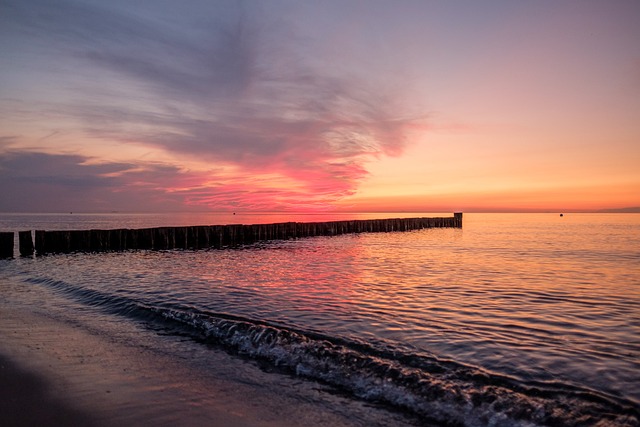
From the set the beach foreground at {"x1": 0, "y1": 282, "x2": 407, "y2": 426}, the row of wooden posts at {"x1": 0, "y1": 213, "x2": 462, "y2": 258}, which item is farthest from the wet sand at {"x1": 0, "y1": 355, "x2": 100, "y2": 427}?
the row of wooden posts at {"x1": 0, "y1": 213, "x2": 462, "y2": 258}

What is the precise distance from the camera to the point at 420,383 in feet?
16.6

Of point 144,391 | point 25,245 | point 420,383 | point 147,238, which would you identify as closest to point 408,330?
point 420,383

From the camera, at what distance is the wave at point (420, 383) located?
434 centimetres

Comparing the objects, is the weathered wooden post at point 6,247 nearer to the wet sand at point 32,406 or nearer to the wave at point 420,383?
the wave at point 420,383

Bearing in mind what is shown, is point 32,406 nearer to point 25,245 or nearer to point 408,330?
point 408,330

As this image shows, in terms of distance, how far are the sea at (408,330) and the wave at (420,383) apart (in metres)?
0.02

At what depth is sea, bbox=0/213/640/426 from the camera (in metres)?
4.72

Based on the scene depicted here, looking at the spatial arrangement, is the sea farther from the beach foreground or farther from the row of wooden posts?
the row of wooden posts

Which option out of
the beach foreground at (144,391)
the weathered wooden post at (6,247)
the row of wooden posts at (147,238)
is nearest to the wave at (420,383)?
the beach foreground at (144,391)

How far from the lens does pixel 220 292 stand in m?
11.7

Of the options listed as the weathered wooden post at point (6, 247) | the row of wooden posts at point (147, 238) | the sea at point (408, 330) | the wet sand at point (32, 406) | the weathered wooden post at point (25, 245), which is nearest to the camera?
the wet sand at point (32, 406)

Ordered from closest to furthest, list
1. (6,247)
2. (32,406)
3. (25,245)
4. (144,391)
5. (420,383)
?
(32,406), (144,391), (420,383), (6,247), (25,245)

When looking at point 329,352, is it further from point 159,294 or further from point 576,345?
point 159,294

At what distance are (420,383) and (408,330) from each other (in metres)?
2.52
